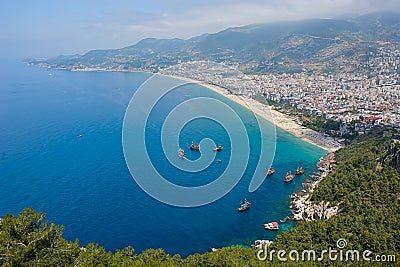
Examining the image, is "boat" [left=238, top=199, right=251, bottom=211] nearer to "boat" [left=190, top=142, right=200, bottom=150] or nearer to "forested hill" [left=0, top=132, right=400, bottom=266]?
"forested hill" [left=0, top=132, right=400, bottom=266]

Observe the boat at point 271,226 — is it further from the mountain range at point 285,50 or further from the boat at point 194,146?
the mountain range at point 285,50

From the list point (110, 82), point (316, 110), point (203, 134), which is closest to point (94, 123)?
point (203, 134)

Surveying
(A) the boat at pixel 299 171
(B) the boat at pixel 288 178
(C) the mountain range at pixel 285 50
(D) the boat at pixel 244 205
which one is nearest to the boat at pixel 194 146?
(B) the boat at pixel 288 178

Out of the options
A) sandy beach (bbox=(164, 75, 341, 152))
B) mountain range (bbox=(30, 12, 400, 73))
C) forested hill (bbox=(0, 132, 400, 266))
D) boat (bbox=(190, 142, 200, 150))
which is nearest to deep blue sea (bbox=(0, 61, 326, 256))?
boat (bbox=(190, 142, 200, 150))

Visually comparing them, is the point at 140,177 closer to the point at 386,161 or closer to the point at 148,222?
the point at 148,222

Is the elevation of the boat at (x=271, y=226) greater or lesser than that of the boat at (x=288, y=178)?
lesser

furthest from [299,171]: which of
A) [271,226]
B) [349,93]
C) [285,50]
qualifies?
[285,50]
